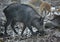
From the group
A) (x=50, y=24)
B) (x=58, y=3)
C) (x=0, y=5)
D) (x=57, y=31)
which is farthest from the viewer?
(x=58, y=3)

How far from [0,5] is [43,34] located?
9.33 ft

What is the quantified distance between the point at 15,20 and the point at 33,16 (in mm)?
544

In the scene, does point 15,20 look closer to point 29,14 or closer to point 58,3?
point 29,14

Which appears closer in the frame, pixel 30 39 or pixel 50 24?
pixel 30 39

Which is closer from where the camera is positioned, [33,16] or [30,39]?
[30,39]

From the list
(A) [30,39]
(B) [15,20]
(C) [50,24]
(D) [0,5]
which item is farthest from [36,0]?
(A) [30,39]

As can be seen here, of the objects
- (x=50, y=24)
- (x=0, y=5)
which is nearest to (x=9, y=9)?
(x=50, y=24)

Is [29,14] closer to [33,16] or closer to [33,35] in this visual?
[33,16]

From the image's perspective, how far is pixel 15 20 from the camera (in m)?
7.31

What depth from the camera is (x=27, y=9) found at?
24.0ft

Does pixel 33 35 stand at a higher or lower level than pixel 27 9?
lower

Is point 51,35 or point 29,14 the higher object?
point 29,14

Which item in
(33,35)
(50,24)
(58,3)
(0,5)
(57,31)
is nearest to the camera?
(33,35)

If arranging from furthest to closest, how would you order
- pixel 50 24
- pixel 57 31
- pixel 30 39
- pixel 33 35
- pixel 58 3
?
pixel 58 3
pixel 50 24
pixel 57 31
pixel 33 35
pixel 30 39
